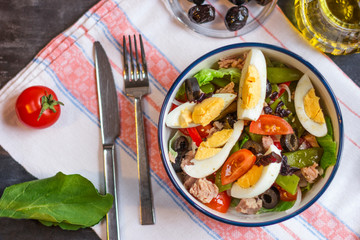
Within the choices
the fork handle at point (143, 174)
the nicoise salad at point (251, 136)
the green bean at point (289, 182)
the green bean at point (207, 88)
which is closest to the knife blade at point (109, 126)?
the fork handle at point (143, 174)

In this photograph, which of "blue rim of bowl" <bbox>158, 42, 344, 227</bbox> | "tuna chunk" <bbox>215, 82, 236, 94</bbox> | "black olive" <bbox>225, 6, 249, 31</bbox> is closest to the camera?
"blue rim of bowl" <bbox>158, 42, 344, 227</bbox>

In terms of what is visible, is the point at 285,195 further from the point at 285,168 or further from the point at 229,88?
the point at 229,88

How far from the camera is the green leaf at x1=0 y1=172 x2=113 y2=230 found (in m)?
1.64

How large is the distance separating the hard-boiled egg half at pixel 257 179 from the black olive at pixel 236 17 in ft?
1.88

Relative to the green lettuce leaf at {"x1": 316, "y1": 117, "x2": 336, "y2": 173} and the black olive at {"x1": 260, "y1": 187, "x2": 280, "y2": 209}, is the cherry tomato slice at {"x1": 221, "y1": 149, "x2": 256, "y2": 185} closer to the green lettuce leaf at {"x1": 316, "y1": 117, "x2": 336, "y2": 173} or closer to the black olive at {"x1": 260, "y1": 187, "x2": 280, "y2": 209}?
the black olive at {"x1": 260, "y1": 187, "x2": 280, "y2": 209}

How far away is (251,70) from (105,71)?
2.31 feet

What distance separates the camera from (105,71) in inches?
70.4

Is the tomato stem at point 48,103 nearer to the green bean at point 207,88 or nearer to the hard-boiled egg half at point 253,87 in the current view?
the green bean at point 207,88

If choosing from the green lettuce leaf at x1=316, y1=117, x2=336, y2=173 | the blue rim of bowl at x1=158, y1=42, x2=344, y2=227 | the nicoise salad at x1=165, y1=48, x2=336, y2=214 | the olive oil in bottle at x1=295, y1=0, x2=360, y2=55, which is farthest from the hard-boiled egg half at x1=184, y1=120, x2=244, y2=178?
the olive oil in bottle at x1=295, y1=0, x2=360, y2=55

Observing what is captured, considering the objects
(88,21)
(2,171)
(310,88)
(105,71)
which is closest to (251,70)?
(310,88)

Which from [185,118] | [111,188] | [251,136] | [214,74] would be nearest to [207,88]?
[214,74]

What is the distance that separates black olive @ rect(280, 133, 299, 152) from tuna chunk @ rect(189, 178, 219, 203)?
334mm

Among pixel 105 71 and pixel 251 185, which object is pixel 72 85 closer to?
pixel 105 71

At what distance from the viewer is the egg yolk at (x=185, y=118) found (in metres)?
1.54
